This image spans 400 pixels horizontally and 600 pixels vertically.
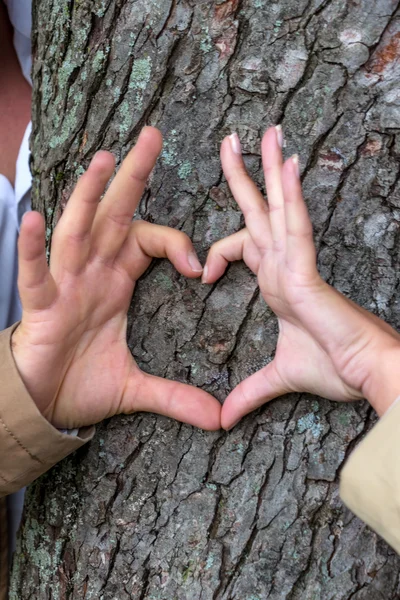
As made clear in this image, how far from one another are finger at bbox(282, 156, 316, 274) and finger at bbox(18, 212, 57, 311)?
0.40m

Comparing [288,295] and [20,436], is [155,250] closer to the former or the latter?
[288,295]

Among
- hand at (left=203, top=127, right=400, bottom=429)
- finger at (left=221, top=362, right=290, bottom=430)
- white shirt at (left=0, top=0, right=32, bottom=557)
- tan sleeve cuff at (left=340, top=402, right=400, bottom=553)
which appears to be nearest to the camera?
tan sleeve cuff at (left=340, top=402, right=400, bottom=553)

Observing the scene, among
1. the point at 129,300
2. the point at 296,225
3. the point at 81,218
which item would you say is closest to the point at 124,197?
the point at 81,218

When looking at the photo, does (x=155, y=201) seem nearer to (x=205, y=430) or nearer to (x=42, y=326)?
(x=42, y=326)

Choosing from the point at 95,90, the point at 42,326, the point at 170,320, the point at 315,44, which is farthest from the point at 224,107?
the point at 42,326

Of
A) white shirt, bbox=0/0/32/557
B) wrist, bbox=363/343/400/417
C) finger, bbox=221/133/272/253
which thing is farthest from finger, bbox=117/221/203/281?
white shirt, bbox=0/0/32/557

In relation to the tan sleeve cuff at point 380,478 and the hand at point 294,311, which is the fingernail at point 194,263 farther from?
the tan sleeve cuff at point 380,478

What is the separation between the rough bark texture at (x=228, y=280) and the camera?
37.8 inches

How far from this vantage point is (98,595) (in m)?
1.14

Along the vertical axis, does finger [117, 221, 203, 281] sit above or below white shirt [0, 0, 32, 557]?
above

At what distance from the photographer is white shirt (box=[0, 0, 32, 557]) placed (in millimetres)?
1682

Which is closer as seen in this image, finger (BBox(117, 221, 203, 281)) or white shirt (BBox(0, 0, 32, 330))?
finger (BBox(117, 221, 203, 281))

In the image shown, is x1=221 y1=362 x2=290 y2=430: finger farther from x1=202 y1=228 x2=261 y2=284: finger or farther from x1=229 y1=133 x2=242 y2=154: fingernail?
x1=229 y1=133 x2=242 y2=154: fingernail

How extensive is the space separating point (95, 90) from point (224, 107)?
0.29 meters
